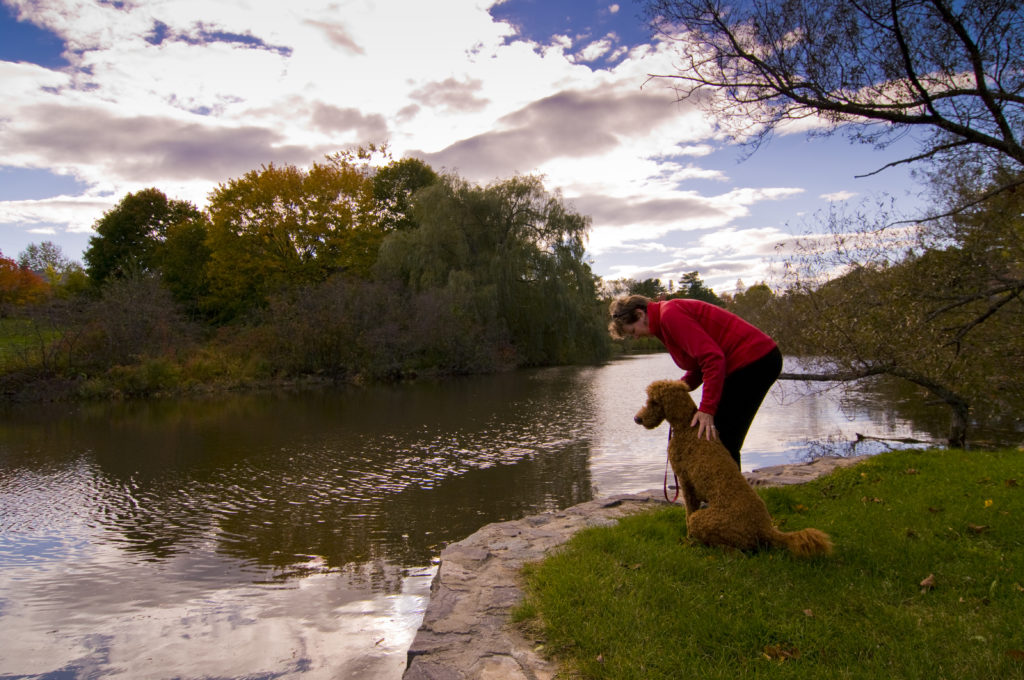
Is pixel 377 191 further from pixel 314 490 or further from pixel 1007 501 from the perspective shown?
pixel 1007 501

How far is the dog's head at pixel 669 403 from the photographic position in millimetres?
4062

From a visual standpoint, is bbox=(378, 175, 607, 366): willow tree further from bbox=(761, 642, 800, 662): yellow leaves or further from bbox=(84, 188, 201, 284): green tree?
bbox=(761, 642, 800, 662): yellow leaves

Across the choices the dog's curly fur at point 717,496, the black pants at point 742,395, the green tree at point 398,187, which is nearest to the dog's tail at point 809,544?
the dog's curly fur at point 717,496

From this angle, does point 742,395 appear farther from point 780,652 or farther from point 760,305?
point 760,305

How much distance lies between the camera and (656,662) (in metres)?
2.70

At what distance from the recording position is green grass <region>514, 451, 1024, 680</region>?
2.64 metres

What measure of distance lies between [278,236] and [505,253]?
45.3 ft

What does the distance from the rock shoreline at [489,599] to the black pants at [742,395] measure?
64.7 inches

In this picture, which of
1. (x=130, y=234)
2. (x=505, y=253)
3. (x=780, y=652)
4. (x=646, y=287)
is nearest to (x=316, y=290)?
(x=505, y=253)

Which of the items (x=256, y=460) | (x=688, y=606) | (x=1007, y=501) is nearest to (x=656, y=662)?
(x=688, y=606)

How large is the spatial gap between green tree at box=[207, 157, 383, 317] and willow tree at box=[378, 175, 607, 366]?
587 centimetres

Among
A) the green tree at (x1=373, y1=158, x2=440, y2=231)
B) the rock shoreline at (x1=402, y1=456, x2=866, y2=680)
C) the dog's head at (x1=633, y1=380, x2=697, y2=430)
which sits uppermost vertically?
the green tree at (x1=373, y1=158, x2=440, y2=231)

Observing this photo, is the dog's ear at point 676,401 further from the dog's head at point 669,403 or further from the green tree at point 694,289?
the green tree at point 694,289

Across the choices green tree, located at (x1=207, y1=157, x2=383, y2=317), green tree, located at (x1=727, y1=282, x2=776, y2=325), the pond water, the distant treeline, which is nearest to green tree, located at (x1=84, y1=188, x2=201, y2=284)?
the distant treeline
